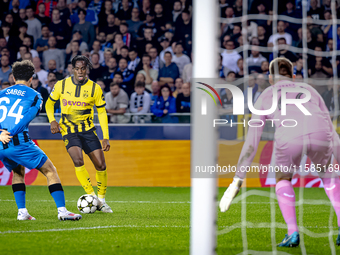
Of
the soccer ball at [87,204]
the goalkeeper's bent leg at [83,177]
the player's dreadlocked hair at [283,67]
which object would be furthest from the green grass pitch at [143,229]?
the player's dreadlocked hair at [283,67]

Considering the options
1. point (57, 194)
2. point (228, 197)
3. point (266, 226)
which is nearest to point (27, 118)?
point (57, 194)

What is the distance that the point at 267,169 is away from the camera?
9.62 m

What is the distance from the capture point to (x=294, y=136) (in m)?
4.10

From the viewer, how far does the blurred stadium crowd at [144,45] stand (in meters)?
9.80

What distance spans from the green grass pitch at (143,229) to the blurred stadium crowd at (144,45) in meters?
2.58

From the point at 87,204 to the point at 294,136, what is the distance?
3146 millimetres

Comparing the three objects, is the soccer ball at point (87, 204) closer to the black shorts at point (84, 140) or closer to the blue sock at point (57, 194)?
the black shorts at point (84, 140)

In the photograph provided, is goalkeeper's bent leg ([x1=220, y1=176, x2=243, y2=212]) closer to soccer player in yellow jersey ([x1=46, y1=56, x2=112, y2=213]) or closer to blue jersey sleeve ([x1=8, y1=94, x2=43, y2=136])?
blue jersey sleeve ([x1=8, y1=94, x2=43, y2=136])

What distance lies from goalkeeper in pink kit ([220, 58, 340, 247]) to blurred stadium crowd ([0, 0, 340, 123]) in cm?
421

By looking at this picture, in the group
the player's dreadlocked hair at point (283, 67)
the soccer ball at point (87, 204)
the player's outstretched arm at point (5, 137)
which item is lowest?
the soccer ball at point (87, 204)

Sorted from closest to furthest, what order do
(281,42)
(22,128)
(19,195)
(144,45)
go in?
(22,128), (19,195), (281,42), (144,45)

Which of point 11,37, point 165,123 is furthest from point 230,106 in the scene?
point 11,37

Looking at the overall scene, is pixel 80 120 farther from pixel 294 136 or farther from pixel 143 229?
pixel 294 136

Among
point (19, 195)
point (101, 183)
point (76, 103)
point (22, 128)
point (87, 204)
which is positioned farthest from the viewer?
point (101, 183)
